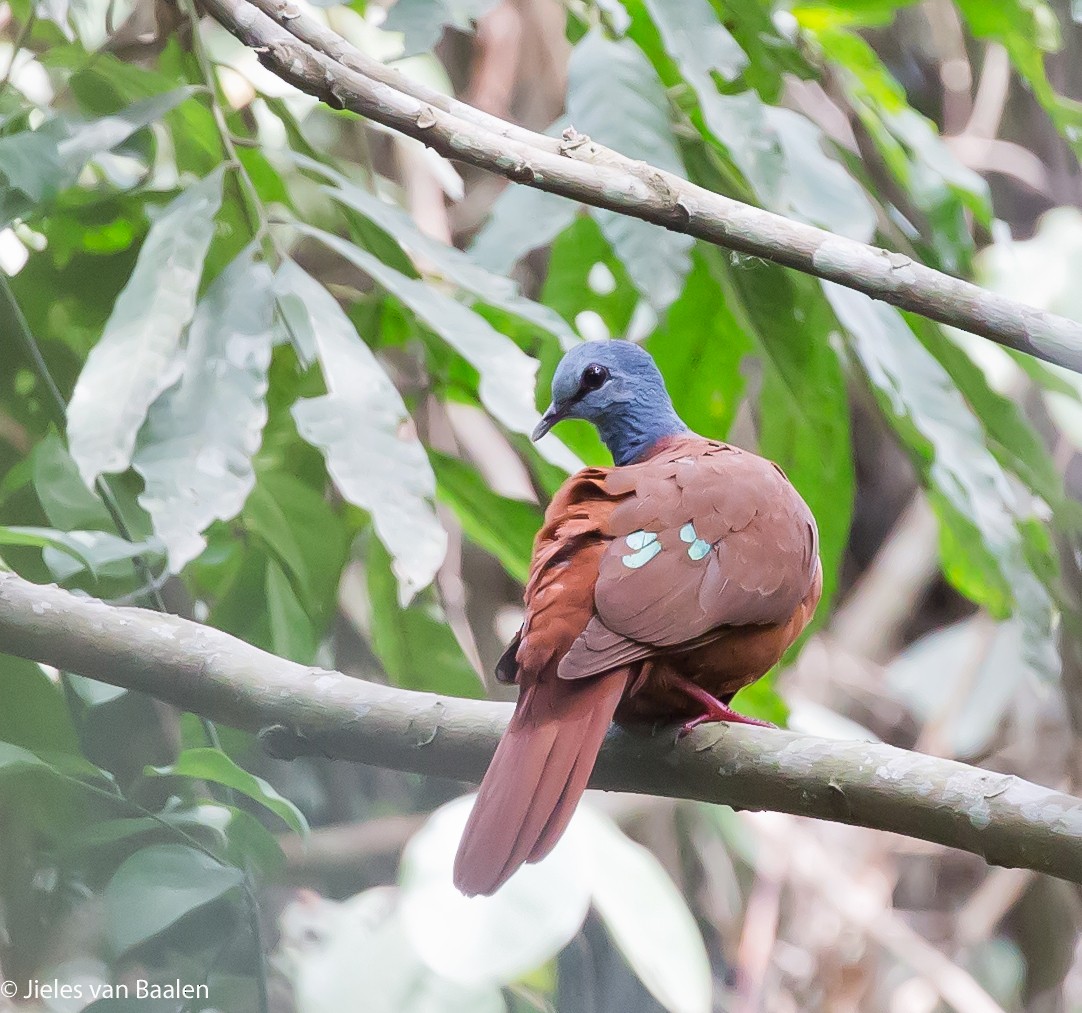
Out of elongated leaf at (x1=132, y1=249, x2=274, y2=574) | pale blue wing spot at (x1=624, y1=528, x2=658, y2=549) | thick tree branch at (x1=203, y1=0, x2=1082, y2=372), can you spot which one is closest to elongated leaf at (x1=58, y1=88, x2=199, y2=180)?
elongated leaf at (x1=132, y1=249, x2=274, y2=574)

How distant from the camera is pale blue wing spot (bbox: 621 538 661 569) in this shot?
1.56 m

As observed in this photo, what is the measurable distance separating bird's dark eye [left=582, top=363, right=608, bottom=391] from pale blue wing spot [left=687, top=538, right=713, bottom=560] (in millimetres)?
443

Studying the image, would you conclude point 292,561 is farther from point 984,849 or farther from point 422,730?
point 984,849

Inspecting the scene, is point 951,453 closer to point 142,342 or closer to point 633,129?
point 633,129

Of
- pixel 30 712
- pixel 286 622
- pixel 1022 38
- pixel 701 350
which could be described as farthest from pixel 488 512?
pixel 1022 38

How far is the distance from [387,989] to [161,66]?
5.18ft

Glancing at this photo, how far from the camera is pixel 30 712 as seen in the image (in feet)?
5.77

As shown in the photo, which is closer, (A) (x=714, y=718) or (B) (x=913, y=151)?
(A) (x=714, y=718)

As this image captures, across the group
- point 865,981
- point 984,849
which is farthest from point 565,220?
point 865,981

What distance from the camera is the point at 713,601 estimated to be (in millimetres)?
1567

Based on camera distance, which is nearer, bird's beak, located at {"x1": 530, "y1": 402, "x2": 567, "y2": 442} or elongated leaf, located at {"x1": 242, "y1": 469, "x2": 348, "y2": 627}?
bird's beak, located at {"x1": 530, "y1": 402, "x2": 567, "y2": 442}

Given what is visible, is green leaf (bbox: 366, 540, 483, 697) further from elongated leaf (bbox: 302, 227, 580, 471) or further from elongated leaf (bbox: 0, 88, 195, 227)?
elongated leaf (bbox: 0, 88, 195, 227)

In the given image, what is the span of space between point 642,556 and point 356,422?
36cm

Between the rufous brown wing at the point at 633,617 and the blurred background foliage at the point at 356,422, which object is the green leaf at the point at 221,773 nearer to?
the blurred background foliage at the point at 356,422
